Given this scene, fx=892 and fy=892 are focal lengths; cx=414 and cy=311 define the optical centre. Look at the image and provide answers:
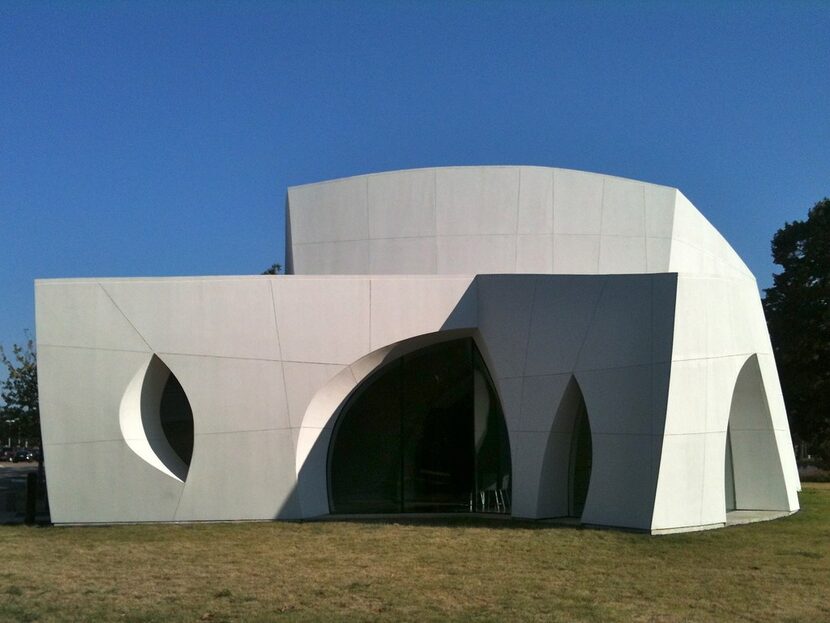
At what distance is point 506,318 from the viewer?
17.1m

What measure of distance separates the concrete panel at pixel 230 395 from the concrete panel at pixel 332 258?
375cm

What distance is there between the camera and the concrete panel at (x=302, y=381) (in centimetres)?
1708

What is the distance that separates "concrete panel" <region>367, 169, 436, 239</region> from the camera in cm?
1967

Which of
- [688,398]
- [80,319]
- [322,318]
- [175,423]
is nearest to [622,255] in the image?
[688,398]

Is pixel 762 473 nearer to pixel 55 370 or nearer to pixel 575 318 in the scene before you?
pixel 575 318

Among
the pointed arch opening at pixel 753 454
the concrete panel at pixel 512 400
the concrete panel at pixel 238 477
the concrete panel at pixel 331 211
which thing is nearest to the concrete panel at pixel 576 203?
the concrete panel at pixel 512 400

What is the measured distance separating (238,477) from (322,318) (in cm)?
343

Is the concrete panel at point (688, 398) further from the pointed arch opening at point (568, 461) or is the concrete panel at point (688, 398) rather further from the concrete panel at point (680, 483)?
the pointed arch opening at point (568, 461)

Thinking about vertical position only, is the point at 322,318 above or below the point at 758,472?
above

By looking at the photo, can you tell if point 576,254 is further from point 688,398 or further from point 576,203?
point 688,398

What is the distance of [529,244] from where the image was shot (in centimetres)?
1939

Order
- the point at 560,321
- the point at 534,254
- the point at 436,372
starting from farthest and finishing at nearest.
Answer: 1. the point at 534,254
2. the point at 436,372
3. the point at 560,321

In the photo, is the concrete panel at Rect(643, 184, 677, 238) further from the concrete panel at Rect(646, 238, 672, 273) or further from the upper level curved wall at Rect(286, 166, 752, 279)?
the concrete panel at Rect(646, 238, 672, 273)

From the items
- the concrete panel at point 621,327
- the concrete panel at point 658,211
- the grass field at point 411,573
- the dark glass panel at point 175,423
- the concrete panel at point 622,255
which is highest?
the concrete panel at point 658,211
